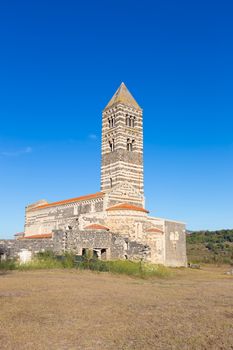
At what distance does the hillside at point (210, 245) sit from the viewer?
5376 centimetres

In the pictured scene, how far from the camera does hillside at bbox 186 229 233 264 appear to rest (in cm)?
5376

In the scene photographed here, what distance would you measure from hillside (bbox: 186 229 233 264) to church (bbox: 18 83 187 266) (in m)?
12.4

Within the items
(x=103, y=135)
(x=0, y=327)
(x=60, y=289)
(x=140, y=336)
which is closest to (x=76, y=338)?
(x=140, y=336)

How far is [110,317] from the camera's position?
8.24 m

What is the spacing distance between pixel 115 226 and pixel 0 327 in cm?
2593

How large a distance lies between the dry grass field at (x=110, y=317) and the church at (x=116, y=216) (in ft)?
40.8

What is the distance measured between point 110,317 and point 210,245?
201 feet

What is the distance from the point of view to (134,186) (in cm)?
4209

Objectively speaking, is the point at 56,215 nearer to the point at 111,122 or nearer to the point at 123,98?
the point at 111,122

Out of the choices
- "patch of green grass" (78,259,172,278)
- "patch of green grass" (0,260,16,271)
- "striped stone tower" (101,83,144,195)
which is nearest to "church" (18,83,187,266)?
"striped stone tower" (101,83,144,195)

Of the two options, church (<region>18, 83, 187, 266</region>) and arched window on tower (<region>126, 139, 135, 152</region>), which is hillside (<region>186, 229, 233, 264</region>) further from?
arched window on tower (<region>126, 139, 135, 152</region>)

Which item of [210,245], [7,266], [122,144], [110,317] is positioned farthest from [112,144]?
[110,317]

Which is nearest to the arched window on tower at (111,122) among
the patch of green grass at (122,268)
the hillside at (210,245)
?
the hillside at (210,245)

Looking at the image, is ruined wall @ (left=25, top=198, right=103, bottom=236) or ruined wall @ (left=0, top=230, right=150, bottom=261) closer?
ruined wall @ (left=0, top=230, right=150, bottom=261)
